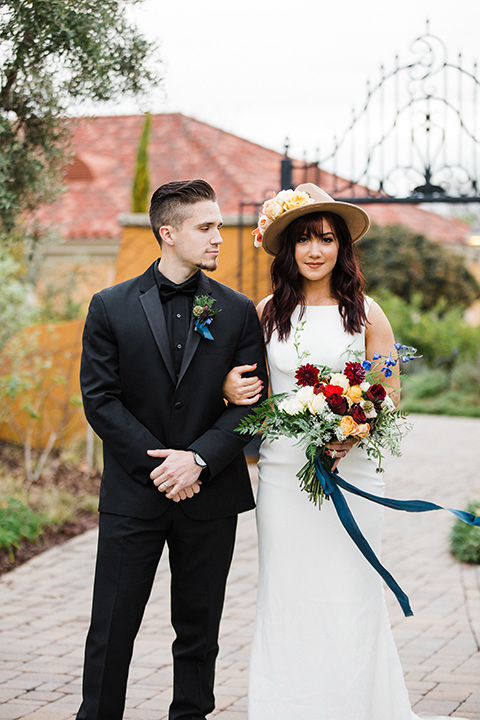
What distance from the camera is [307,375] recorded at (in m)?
3.08

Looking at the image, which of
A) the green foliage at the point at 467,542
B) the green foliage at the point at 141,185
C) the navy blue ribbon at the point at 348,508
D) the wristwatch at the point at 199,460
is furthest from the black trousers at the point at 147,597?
the green foliage at the point at 141,185

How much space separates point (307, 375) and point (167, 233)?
0.72 metres

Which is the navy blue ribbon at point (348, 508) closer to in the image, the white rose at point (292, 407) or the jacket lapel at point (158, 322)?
the white rose at point (292, 407)

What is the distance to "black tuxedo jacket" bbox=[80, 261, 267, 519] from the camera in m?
3.04

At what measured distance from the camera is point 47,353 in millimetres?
9508

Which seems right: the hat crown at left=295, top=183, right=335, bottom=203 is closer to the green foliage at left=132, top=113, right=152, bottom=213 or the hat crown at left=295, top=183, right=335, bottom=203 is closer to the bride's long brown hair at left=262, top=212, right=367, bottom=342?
the bride's long brown hair at left=262, top=212, right=367, bottom=342

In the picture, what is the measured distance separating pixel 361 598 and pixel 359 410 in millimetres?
794

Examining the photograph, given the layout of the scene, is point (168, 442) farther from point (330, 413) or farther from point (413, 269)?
point (413, 269)

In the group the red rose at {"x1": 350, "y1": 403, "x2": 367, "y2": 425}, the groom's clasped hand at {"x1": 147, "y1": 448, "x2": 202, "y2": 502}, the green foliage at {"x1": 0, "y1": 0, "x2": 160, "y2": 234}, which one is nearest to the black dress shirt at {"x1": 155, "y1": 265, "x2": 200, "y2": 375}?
the groom's clasped hand at {"x1": 147, "y1": 448, "x2": 202, "y2": 502}

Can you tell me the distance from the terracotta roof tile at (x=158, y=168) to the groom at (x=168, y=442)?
15421 mm

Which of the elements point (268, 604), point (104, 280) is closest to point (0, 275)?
point (268, 604)

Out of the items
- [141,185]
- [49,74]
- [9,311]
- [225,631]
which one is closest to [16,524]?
[225,631]

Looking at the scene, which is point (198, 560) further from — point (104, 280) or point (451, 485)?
point (104, 280)

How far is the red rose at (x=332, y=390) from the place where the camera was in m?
2.99
